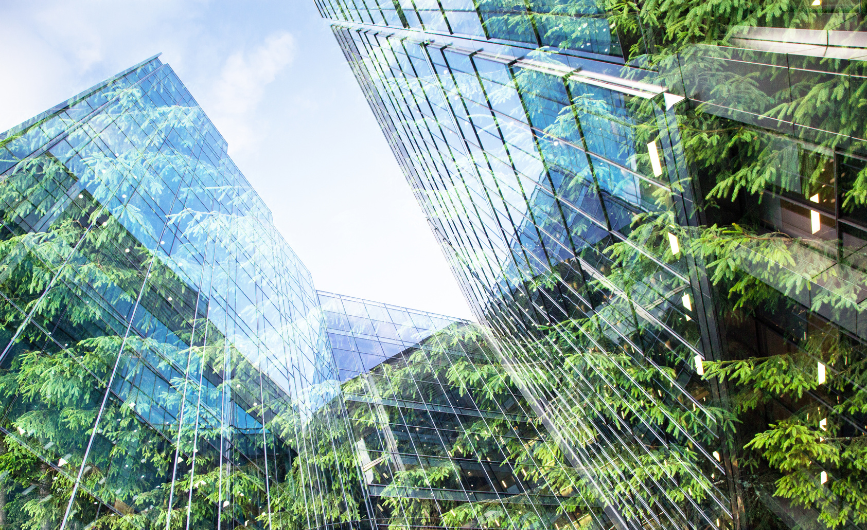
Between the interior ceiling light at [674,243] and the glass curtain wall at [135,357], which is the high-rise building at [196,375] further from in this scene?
the interior ceiling light at [674,243]

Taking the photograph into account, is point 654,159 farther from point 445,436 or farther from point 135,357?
point 445,436

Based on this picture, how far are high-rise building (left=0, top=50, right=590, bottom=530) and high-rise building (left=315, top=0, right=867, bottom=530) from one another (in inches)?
214

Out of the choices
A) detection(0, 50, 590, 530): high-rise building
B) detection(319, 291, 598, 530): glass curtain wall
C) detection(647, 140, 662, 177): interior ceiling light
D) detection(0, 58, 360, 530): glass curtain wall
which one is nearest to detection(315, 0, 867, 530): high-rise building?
detection(647, 140, 662, 177): interior ceiling light

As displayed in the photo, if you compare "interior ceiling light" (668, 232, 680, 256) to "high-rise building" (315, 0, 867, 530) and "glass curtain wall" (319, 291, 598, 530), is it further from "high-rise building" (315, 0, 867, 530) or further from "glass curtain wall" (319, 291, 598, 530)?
"glass curtain wall" (319, 291, 598, 530)

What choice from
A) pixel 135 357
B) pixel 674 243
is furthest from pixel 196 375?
pixel 674 243

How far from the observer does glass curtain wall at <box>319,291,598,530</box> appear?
15695 millimetres

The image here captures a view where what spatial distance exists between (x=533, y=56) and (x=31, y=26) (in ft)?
43.2

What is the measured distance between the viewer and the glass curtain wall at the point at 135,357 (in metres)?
6.58

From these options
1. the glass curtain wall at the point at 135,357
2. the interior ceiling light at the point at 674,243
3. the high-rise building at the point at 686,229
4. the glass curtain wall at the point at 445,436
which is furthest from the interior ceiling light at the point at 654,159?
the glass curtain wall at the point at 445,436

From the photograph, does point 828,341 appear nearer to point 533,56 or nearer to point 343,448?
point 533,56

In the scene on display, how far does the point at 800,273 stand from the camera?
5.24 meters

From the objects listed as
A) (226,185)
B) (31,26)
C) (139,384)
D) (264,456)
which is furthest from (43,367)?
(226,185)

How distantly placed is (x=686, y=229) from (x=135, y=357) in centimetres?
894

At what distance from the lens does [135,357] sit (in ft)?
29.3
